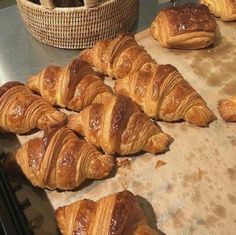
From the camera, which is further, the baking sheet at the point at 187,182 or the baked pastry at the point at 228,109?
the baked pastry at the point at 228,109

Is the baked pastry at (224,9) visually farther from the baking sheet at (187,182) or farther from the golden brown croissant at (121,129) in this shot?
the golden brown croissant at (121,129)

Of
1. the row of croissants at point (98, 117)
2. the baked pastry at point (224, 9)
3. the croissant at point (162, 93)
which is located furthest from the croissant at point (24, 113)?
the baked pastry at point (224, 9)

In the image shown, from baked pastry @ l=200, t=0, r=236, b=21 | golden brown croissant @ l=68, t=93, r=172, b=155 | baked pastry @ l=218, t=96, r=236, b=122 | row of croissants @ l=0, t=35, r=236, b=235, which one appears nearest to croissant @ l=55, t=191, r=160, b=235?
row of croissants @ l=0, t=35, r=236, b=235

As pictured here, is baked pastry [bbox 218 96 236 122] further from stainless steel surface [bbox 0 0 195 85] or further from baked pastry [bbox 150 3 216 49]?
stainless steel surface [bbox 0 0 195 85]

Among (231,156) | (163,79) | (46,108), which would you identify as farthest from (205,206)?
(46,108)

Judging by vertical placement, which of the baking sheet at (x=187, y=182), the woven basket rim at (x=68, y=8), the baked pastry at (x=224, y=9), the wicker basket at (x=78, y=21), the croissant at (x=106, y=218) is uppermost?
the woven basket rim at (x=68, y=8)

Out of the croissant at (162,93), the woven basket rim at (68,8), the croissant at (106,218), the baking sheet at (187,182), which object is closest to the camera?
the croissant at (106,218)
